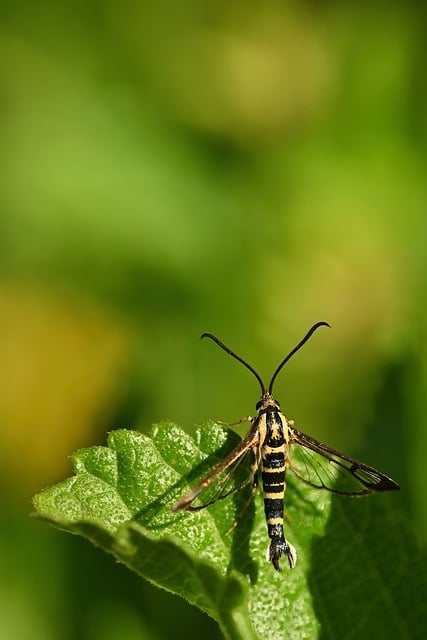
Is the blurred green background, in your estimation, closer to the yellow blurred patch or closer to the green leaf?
the yellow blurred patch

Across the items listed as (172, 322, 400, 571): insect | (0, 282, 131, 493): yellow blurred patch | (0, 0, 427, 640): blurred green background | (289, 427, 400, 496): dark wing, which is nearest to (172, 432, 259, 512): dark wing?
(172, 322, 400, 571): insect

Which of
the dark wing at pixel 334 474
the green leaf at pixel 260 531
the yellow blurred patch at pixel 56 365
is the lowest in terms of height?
the yellow blurred patch at pixel 56 365

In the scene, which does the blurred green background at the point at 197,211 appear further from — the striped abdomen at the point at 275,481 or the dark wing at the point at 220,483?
the dark wing at the point at 220,483

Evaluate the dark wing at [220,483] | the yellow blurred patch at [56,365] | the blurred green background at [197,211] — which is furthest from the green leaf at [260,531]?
the yellow blurred patch at [56,365]

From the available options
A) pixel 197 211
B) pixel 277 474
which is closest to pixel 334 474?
pixel 277 474

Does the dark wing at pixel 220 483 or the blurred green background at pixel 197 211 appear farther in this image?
the blurred green background at pixel 197 211

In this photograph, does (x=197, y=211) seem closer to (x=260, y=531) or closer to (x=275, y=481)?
(x=275, y=481)

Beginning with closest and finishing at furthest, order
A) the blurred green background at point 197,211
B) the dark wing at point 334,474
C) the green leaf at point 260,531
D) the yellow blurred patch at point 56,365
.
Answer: the green leaf at point 260,531
the dark wing at point 334,474
the yellow blurred patch at point 56,365
the blurred green background at point 197,211
